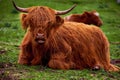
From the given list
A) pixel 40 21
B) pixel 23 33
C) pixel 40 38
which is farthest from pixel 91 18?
pixel 40 38

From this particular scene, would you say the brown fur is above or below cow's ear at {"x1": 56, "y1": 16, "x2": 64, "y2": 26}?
below

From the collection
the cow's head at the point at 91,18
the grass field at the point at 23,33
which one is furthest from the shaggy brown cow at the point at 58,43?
the cow's head at the point at 91,18

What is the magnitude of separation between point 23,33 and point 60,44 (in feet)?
35.5

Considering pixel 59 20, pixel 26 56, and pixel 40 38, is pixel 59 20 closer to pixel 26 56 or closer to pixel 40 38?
pixel 40 38

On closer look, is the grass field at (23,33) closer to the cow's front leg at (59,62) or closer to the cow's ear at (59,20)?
the cow's front leg at (59,62)

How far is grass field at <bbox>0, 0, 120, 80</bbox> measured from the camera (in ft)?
28.2

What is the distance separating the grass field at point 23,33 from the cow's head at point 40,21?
69 centimetres

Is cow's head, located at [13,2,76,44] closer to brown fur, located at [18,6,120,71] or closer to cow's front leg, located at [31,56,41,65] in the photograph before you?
brown fur, located at [18,6,120,71]

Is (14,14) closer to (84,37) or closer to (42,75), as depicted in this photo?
(84,37)

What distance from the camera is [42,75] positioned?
8570mm

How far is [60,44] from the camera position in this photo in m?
9.84

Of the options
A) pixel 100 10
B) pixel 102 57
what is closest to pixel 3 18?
pixel 100 10

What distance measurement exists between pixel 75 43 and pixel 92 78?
155 centimetres

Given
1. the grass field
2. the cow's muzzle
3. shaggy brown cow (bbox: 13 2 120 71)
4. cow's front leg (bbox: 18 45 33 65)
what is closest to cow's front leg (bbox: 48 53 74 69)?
shaggy brown cow (bbox: 13 2 120 71)
